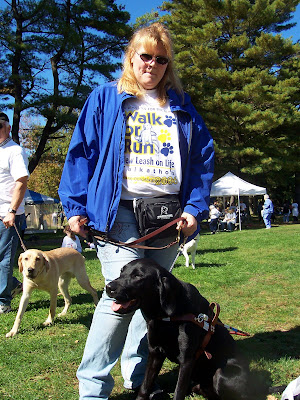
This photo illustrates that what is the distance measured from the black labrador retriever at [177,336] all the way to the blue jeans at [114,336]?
154 mm

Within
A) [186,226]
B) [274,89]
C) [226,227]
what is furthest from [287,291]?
[274,89]

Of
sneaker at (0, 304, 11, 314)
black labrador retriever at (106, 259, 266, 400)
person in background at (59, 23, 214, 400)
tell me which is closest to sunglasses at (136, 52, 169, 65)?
person in background at (59, 23, 214, 400)

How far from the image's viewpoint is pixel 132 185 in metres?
2.49

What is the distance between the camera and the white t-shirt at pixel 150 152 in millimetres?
2490

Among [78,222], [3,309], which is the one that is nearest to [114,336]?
[78,222]

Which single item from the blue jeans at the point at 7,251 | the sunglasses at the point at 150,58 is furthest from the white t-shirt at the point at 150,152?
the blue jeans at the point at 7,251

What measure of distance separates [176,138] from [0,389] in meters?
2.14

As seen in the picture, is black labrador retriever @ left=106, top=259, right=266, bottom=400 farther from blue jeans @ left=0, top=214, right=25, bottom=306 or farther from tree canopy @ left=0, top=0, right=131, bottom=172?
tree canopy @ left=0, top=0, right=131, bottom=172

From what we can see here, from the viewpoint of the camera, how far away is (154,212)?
8.17ft

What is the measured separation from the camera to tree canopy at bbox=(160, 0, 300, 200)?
2495 cm

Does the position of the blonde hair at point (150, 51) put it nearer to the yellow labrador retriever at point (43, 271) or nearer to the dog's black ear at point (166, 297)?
the dog's black ear at point (166, 297)

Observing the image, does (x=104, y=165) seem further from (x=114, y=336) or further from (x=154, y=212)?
(x=114, y=336)

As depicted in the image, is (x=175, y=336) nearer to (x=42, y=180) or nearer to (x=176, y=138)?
(x=176, y=138)

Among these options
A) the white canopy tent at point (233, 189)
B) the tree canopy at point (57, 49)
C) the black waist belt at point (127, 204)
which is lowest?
the black waist belt at point (127, 204)
